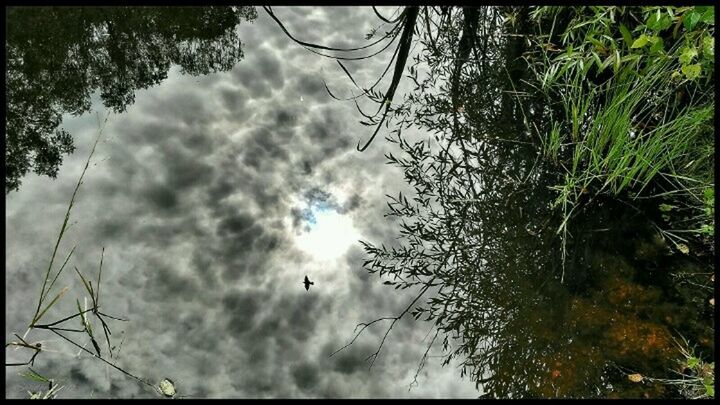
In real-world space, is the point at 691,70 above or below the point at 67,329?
above

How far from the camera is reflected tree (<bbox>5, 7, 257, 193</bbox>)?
8.16 ft

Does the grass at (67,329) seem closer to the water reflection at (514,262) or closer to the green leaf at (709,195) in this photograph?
the water reflection at (514,262)

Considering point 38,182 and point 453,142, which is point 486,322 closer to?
point 453,142

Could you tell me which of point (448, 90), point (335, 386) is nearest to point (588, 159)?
point (448, 90)

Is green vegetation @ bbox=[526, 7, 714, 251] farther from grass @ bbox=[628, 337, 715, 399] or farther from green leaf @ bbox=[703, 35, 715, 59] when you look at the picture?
grass @ bbox=[628, 337, 715, 399]

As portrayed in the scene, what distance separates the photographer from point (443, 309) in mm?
2172

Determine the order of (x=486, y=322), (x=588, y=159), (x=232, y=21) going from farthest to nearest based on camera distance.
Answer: (x=232, y=21), (x=588, y=159), (x=486, y=322)

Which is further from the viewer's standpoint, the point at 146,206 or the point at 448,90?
the point at 448,90

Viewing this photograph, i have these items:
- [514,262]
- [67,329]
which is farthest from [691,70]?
[67,329]

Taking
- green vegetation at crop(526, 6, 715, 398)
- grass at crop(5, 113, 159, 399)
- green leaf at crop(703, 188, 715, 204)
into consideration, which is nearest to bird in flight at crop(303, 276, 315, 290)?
grass at crop(5, 113, 159, 399)

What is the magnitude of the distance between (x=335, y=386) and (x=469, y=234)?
3.37 feet

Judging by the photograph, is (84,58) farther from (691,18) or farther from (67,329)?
(691,18)

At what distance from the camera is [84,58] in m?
2.89

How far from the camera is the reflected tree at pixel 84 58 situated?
249 cm
